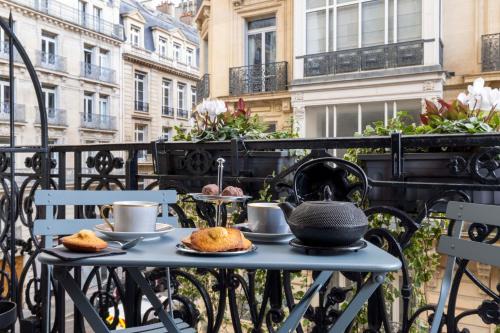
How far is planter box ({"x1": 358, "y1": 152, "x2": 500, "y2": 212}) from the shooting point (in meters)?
1.16

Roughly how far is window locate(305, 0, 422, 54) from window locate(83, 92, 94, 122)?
7571mm

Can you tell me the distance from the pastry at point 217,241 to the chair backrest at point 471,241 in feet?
1.46

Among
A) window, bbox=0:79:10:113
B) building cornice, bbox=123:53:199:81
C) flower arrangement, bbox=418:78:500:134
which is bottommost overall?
flower arrangement, bbox=418:78:500:134

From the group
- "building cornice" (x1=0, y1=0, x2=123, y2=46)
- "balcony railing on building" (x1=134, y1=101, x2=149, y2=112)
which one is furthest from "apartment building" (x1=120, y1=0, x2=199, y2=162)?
"building cornice" (x1=0, y1=0, x2=123, y2=46)

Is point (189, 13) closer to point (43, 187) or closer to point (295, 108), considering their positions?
point (295, 108)

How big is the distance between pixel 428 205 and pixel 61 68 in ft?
37.9

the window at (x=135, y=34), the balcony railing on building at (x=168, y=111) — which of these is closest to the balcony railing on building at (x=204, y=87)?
the balcony railing on building at (x=168, y=111)

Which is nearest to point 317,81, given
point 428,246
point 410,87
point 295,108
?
point 295,108

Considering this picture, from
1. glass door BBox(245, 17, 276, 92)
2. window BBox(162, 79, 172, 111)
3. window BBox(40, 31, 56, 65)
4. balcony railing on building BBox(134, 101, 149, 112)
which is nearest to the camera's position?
glass door BBox(245, 17, 276, 92)

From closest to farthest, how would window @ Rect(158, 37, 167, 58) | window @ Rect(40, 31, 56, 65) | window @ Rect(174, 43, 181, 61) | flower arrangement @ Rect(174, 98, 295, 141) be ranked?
flower arrangement @ Rect(174, 98, 295, 141) → window @ Rect(40, 31, 56, 65) → window @ Rect(158, 37, 167, 58) → window @ Rect(174, 43, 181, 61)

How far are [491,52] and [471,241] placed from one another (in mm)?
6137

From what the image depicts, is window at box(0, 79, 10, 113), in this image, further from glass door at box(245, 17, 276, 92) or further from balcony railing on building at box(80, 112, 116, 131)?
glass door at box(245, 17, 276, 92)

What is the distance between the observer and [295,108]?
6883 millimetres

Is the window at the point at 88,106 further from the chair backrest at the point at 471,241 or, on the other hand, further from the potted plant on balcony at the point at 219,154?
the chair backrest at the point at 471,241
